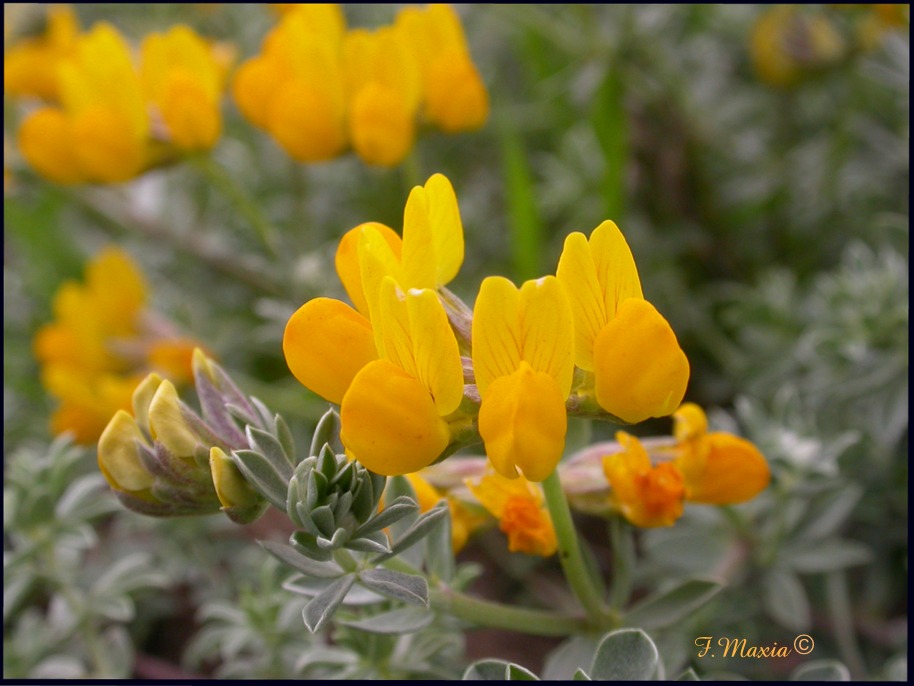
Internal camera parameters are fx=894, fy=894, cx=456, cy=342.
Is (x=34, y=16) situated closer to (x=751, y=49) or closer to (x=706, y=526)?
(x=751, y=49)

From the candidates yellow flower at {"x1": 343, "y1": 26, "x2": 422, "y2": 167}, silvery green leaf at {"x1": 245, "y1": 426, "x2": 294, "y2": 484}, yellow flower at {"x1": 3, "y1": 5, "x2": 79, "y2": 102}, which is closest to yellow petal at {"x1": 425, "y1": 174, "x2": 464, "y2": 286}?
silvery green leaf at {"x1": 245, "y1": 426, "x2": 294, "y2": 484}

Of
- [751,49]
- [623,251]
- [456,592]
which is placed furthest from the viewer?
[751,49]

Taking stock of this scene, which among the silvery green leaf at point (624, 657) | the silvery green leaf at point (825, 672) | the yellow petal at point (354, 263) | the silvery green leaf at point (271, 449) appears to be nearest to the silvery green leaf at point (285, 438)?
the silvery green leaf at point (271, 449)

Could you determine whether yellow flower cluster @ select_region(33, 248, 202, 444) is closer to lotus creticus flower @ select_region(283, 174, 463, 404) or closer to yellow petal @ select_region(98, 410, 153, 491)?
yellow petal @ select_region(98, 410, 153, 491)

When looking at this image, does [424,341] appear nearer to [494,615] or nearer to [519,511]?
[519,511]

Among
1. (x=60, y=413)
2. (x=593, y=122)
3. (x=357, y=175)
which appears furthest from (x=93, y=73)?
(x=593, y=122)

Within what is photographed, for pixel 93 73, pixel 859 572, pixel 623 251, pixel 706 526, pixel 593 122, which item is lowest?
pixel 859 572

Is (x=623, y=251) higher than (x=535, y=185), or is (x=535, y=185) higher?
(x=623, y=251)
